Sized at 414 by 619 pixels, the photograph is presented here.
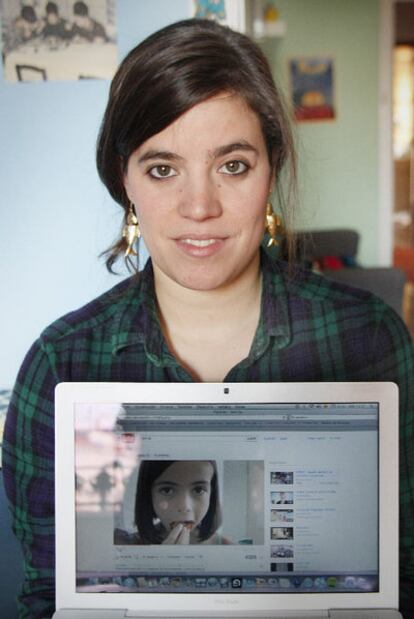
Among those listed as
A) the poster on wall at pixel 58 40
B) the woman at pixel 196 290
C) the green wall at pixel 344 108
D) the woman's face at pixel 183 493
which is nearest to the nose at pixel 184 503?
the woman's face at pixel 183 493

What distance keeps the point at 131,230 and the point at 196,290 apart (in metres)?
0.12

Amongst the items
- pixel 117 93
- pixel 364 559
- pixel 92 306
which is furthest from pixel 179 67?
pixel 364 559

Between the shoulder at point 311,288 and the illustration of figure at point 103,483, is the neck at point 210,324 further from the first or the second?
the illustration of figure at point 103,483

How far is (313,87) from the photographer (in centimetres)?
372

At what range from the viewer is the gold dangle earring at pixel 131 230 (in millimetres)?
1076

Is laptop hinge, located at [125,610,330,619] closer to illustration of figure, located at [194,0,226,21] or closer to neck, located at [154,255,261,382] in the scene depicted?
neck, located at [154,255,261,382]

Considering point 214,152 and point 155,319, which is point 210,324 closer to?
point 155,319

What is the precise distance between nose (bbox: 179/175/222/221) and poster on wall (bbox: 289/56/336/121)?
2.84 m

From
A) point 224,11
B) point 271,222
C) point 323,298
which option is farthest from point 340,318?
point 224,11

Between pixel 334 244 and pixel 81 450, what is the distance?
9.54ft

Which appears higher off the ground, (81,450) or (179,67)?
(179,67)

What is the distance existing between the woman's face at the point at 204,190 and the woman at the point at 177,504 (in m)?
0.25

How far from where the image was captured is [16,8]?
1.14 meters

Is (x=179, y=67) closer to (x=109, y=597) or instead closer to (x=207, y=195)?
(x=207, y=195)
